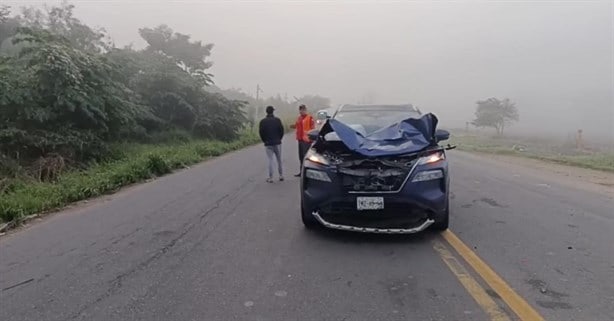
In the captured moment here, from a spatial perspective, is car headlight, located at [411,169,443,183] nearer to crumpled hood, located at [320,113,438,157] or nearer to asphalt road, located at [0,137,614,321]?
crumpled hood, located at [320,113,438,157]

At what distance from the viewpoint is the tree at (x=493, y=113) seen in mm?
68312

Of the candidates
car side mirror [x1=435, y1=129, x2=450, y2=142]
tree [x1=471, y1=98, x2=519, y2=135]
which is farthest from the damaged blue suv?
tree [x1=471, y1=98, x2=519, y2=135]

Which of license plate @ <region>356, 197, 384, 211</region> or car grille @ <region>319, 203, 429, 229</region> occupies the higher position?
license plate @ <region>356, 197, 384, 211</region>

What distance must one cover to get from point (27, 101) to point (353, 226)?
Result: 975 cm

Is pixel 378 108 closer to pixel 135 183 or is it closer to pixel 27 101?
pixel 135 183

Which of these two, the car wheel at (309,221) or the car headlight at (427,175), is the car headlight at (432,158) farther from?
the car wheel at (309,221)

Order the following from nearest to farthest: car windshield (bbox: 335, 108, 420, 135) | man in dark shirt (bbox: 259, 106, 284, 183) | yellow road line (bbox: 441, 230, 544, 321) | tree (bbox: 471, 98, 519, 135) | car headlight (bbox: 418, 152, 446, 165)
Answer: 1. yellow road line (bbox: 441, 230, 544, 321)
2. car headlight (bbox: 418, 152, 446, 165)
3. car windshield (bbox: 335, 108, 420, 135)
4. man in dark shirt (bbox: 259, 106, 284, 183)
5. tree (bbox: 471, 98, 519, 135)

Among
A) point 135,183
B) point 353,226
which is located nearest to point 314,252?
point 353,226

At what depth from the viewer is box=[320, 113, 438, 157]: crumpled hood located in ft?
18.4

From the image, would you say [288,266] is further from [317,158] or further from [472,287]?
[472,287]

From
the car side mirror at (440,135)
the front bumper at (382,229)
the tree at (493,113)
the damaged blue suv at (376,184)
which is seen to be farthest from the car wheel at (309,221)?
the tree at (493,113)

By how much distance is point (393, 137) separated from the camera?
→ 606cm

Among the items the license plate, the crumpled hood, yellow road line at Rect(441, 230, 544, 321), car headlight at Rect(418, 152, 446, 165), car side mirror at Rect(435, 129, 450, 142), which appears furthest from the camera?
car side mirror at Rect(435, 129, 450, 142)

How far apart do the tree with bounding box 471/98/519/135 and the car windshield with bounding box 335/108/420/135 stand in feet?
214
